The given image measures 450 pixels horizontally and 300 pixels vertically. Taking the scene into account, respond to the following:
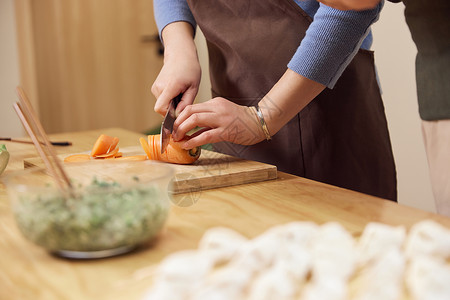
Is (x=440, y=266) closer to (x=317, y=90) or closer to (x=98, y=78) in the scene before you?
(x=317, y=90)

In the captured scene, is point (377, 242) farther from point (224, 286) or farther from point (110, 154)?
point (110, 154)

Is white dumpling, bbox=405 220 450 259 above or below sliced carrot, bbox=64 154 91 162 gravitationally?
below

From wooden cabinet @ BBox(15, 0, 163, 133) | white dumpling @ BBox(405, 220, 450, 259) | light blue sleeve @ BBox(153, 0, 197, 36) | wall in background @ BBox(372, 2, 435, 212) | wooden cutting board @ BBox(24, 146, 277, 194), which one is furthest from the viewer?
wooden cabinet @ BBox(15, 0, 163, 133)

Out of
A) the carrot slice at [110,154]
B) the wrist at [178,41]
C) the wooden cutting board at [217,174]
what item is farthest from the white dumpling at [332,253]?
the wrist at [178,41]

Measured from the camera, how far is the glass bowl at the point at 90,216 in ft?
2.07

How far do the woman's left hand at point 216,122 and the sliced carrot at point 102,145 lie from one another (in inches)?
6.8

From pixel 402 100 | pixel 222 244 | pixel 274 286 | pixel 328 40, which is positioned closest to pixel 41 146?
pixel 222 244

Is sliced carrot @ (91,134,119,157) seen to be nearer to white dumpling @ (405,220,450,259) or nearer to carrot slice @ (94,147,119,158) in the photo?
carrot slice @ (94,147,119,158)

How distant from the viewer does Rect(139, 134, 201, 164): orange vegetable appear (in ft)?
4.10

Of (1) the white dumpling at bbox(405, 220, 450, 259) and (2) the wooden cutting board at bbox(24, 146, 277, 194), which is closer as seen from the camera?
(1) the white dumpling at bbox(405, 220, 450, 259)

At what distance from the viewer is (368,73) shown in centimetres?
148

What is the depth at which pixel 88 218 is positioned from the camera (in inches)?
24.5

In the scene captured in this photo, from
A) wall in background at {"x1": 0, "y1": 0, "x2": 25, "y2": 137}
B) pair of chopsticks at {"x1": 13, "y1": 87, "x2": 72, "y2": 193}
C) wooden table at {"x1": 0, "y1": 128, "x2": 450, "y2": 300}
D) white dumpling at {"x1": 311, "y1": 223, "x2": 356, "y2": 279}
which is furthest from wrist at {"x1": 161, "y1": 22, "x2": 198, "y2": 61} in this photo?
wall in background at {"x1": 0, "y1": 0, "x2": 25, "y2": 137}

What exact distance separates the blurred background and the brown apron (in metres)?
2.73
